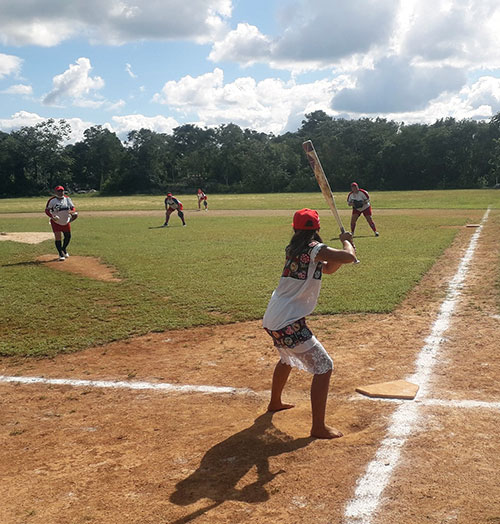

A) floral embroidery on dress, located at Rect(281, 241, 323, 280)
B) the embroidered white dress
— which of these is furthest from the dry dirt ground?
floral embroidery on dress, located at Rect(281, 241, 323, 280)

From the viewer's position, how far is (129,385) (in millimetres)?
6551

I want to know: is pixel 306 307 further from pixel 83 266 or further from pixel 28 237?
pixel 28 237

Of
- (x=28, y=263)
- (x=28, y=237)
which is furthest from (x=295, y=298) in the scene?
(x=28, y=237)

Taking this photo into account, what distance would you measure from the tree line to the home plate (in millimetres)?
74384

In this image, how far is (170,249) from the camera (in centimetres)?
1845

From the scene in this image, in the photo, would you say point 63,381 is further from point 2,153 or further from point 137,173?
point 2,153

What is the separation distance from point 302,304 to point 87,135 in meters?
112

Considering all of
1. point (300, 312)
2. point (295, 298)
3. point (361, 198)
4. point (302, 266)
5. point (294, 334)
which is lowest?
point (294, 334)

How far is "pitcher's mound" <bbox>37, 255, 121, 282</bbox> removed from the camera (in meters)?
13.6

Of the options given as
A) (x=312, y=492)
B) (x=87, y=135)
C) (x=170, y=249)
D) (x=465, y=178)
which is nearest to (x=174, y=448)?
(x=312, y=492)

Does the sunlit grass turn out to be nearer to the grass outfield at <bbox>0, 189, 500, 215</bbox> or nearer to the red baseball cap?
the red baseball cap

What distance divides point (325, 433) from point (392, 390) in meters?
1.31

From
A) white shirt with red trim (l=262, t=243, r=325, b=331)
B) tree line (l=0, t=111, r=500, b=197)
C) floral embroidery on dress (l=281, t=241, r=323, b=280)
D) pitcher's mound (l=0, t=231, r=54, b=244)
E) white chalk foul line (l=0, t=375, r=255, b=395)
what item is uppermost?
tree line (l=0, t=111, r=500, b=197)

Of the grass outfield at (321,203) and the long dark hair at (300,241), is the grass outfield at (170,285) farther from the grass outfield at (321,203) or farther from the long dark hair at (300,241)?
the grass outfield at (321,203)
